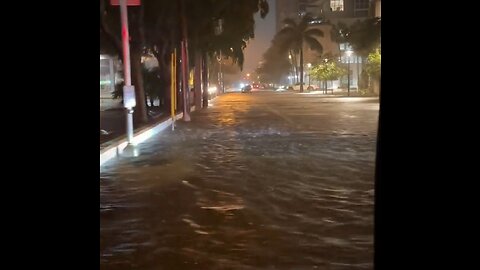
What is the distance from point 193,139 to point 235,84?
17860 cm

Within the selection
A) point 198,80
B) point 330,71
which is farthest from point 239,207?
point 330,71

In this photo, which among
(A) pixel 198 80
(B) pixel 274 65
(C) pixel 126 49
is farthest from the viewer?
(B) pixel 274 65

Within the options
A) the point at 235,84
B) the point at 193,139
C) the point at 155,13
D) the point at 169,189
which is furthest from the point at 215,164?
the point at 235,84

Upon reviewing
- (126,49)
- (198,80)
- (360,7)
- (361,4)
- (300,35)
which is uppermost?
(361,4)

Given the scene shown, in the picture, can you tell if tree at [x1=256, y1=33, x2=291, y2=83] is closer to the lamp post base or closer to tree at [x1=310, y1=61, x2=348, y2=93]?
tree at [x1=310, y1=61, x2=348, y2=93]

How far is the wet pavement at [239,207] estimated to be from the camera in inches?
242

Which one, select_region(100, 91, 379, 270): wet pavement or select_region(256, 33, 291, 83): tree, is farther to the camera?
select_region(256, 33, 291, 83): tree

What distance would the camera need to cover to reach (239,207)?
8.63m

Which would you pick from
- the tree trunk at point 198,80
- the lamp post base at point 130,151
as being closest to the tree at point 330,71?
the tree trunk at point 198,80

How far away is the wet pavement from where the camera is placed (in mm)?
6141

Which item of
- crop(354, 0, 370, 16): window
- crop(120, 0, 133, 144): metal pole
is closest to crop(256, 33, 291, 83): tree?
crop(354, 0, 370, 16): window

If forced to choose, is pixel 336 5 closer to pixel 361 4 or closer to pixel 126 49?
pixel 361 4
